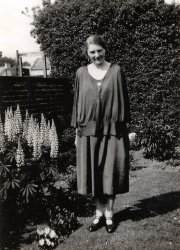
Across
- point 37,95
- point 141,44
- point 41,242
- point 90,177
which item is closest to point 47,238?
point 41,242

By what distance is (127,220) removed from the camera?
528 centimetres

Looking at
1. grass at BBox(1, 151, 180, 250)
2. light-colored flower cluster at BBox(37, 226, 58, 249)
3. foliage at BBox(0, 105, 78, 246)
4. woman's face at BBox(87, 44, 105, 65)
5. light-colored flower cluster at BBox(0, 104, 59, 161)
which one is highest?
woman's face at BBox(87, 44, 105, 65)

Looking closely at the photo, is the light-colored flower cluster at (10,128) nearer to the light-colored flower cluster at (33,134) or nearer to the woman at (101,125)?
→ the light-colored flower cluster at (33,134)

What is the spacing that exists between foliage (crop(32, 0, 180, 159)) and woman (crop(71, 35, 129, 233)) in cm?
575

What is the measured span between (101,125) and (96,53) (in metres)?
0.78

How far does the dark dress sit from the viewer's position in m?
4.57

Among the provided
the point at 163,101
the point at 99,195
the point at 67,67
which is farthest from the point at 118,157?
the point at 67,67

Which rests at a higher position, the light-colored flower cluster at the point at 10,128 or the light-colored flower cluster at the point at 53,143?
the light-colored flower cluster at the point at 10,128

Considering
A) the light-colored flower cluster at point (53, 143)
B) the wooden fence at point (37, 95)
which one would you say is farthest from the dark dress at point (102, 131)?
the wooden fence at point (37, 95)

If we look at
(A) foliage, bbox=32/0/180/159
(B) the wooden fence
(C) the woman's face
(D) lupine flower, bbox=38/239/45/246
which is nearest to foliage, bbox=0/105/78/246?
(D) lupine flower, bbox=38/239/45/246

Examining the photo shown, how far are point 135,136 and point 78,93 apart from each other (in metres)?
5.52

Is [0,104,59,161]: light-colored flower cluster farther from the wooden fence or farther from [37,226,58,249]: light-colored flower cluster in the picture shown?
the wooden fence

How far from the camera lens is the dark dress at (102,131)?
457 centimetres

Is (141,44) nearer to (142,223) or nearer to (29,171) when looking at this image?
(142,223)
